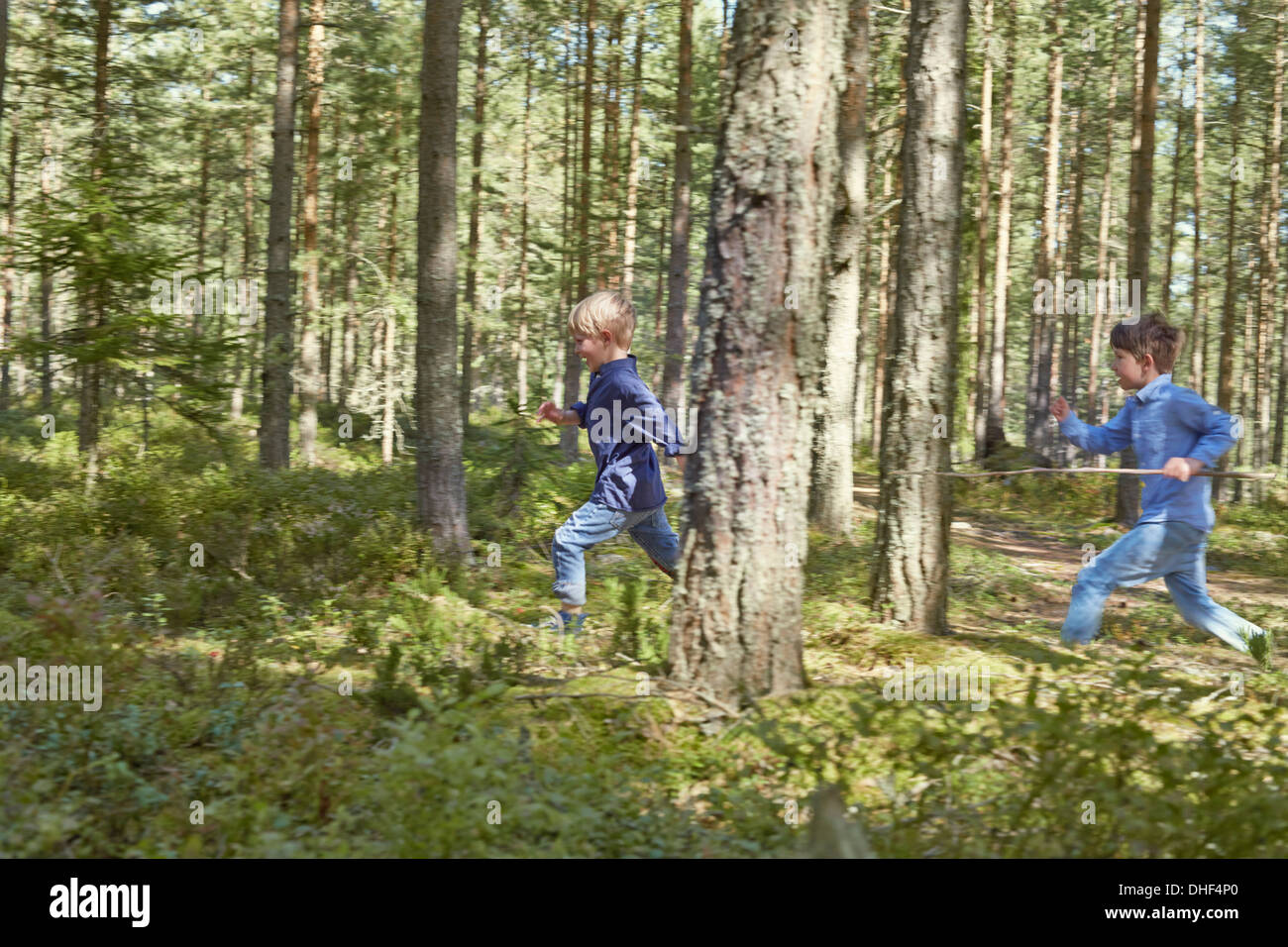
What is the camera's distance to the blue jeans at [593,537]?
5.84 meters

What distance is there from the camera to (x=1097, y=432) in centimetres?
600

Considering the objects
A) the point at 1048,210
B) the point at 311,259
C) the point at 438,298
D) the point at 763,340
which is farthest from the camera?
the point at 1048,210

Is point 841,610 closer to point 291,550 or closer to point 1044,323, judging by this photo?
point 291,550

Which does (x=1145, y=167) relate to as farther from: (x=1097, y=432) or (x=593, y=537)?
(x=593, y=537)

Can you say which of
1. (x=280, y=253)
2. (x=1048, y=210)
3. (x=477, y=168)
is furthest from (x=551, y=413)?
(x=1048, y=210)

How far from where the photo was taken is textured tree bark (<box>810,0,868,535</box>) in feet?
36.2

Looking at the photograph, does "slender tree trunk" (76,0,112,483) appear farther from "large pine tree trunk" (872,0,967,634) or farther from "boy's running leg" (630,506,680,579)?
"large pine tree trunk" (872,0,967,634)

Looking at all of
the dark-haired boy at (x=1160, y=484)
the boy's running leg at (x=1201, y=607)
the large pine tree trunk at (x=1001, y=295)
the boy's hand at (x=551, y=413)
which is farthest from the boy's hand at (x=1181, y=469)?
the large pine tree trunk at (x=1001, y=295)

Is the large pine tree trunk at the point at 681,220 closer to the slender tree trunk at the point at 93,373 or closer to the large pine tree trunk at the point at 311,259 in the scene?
the large pine tree trunk at the point at 311,259

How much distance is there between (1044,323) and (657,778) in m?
30.5

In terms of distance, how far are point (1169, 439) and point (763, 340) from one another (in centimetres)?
296

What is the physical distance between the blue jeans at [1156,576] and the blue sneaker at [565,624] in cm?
310

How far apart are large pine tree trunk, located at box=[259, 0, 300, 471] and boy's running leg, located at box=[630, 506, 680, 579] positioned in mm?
10014

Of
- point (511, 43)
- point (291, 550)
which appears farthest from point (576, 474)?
point (511, 43)
